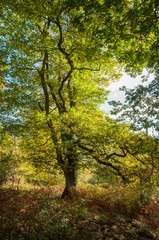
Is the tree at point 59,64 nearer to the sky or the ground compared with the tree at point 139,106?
nearer to the sky

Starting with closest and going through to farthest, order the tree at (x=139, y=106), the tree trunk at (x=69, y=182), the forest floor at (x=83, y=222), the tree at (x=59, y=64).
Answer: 1. the forest floor at (x=83, y=222)
2. the tree at (x=139, y=106)
3. the tree at (x=59, y=64)
4. the tree trunk at (x=69, y=182)

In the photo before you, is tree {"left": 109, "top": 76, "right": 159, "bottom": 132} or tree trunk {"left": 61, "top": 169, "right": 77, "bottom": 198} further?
tree trunk {"left": 61, "top": 169, "right": 77, "bottom": 198}

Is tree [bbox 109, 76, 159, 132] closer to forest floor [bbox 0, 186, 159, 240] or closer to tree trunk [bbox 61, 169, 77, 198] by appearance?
forest floor [bbox 0, 186, 159, 240]

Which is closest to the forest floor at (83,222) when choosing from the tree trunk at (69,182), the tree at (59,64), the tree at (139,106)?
the tree trunk at (69,182)

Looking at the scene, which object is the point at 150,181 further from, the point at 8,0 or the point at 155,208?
the point at 8,0

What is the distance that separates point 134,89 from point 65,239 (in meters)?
5.66

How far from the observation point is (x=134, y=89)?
5652 millimetres

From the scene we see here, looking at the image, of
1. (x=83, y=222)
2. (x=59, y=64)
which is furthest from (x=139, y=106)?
(x=59, y=64)

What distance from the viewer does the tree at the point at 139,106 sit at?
196 inches

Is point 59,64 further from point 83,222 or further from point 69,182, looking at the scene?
point 83,222

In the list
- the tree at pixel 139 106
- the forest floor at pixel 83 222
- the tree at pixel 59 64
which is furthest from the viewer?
the tree at pixel 59 64

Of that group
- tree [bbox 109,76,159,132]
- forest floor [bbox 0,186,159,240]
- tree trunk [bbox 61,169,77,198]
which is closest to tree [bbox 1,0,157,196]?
tree trunk [bbox 61,169,77,198]

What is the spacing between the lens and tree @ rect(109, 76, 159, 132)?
4.99 metres

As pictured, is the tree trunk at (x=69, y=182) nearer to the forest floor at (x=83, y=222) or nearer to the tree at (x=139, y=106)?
the forest floor at (x=83, y=222)
